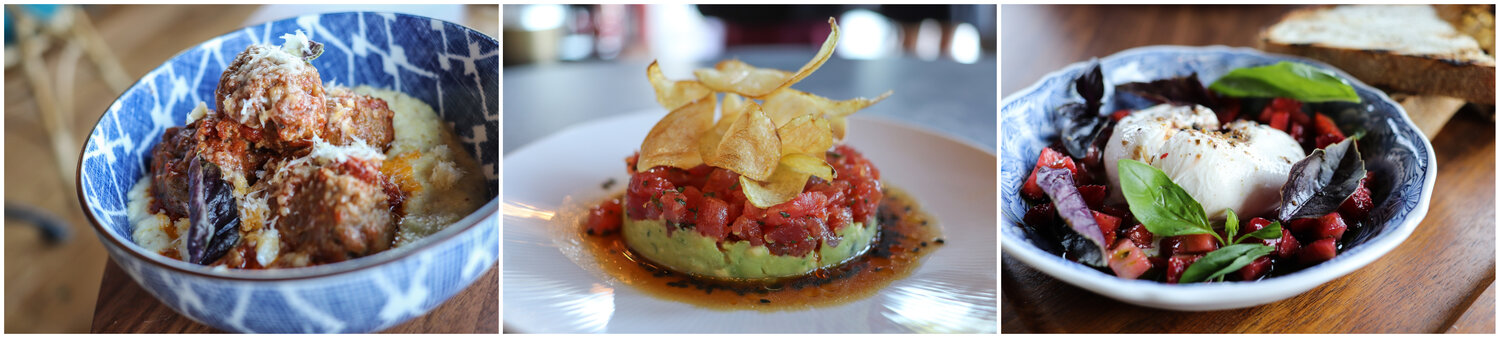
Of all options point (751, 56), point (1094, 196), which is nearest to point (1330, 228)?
point (1094, 196)

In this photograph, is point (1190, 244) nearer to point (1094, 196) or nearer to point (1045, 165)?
point (1094, 196)

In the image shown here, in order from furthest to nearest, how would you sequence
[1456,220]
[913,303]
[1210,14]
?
[1210,14]
[1456,220]
[913,303]

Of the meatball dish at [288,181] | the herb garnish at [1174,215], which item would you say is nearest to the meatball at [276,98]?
the meatball dish at [288,181]

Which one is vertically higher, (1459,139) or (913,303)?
(1459,139)

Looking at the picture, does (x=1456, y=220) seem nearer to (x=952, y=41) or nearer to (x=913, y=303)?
(x=913, y=303)

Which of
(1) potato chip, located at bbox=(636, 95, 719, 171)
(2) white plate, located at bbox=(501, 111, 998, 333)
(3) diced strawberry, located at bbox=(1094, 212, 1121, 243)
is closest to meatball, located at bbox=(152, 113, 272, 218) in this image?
(2) white plate, located at bbox=(501, 111, 998, 333)

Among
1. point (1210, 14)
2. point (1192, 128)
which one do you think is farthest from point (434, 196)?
point (1210, 14)

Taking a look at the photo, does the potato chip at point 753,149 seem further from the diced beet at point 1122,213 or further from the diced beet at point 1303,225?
the diced beet at point 1303,225
